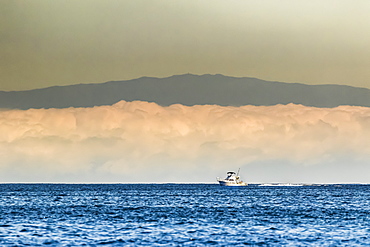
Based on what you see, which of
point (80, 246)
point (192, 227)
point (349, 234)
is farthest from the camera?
point (192, 227)

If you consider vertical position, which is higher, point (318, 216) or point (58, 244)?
point (318, 216)

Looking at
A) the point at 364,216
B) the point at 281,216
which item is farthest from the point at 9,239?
the point at 364,216

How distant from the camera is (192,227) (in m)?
85.5

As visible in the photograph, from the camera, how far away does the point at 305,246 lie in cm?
6700

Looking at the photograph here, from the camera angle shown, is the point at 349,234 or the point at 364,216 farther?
the point at 364,216

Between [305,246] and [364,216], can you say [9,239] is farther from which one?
[364,216]

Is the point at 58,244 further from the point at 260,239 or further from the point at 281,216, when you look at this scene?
the point at 281,216

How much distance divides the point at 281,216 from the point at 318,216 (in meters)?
5.90

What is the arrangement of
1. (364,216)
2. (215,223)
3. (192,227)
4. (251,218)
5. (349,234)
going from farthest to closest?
(364,216) → (251,218) → (215,223) → (192,227) → (349,234)

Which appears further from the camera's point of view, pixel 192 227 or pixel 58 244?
pixel 192 227

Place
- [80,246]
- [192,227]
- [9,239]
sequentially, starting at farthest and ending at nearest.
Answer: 1. [192,227]
2. [9,239]
3. [80,246]

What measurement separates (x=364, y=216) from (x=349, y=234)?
1207 inches

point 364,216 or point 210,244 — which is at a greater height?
point 364,216

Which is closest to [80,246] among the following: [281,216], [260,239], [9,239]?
[9,239]
